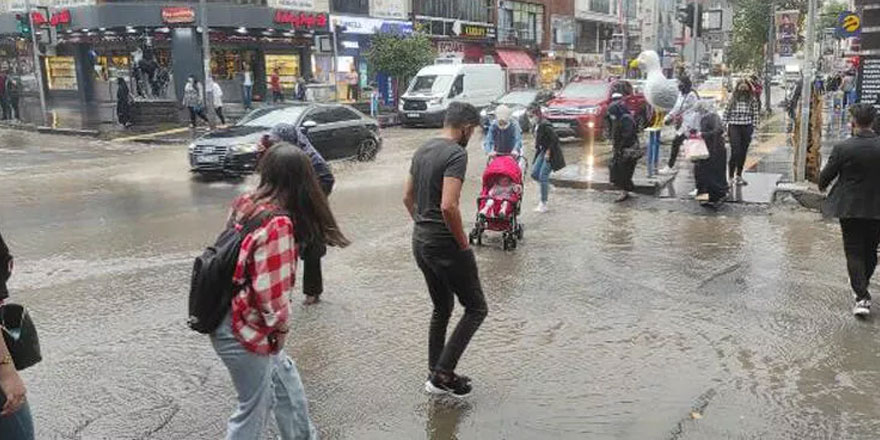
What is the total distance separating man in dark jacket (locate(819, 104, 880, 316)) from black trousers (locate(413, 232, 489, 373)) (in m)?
3.33

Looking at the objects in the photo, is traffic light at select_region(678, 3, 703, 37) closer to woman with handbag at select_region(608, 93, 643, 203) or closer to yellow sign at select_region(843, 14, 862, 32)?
yellow sign at select_region(843, 14, 862, 32)

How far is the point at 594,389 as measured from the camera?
511 centimetres

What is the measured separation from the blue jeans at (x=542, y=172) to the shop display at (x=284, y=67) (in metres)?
26.9

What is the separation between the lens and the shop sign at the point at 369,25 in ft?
125

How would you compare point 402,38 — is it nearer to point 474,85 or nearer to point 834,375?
point 474,85

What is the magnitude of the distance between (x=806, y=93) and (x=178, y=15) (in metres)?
26.3

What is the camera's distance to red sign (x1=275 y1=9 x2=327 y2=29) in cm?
3450

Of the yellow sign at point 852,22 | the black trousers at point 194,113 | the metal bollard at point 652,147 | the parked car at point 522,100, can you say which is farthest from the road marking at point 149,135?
the yellow sign at point 852,22

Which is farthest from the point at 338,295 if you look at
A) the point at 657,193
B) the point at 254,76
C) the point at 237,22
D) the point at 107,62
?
the point at 107,62

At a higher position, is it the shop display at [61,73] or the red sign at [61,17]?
the red sign at [61,17]

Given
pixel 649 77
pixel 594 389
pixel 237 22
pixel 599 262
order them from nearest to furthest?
pixel 594 389
pixel 599 262
pixel 649 77
pixel 237 22

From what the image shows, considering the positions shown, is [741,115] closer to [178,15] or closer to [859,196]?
[859,196]

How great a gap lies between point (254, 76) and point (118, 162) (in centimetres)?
1838

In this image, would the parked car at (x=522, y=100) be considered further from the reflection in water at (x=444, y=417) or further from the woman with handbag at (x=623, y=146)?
the reflection in water at (x=444, y=417)
